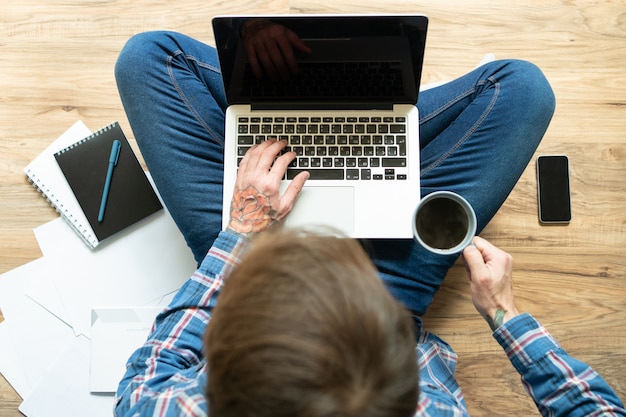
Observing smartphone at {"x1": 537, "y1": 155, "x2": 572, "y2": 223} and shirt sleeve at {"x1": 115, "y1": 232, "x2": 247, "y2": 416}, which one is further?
smartphone at {"x1": 537, "y1": 155, "x2": 572, "y2": 223}

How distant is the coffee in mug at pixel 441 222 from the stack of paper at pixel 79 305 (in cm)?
53

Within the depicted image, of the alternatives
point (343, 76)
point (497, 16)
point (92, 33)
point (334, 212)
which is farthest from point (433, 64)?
point (92, 33)

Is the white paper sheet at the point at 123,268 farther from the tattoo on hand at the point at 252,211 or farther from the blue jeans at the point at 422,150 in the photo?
the tattoo on hand at the point at 252,211

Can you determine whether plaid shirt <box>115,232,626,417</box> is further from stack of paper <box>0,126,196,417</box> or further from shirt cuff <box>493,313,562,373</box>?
stack of paper <box>0,126,196,417</box>

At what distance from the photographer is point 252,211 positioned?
928mm

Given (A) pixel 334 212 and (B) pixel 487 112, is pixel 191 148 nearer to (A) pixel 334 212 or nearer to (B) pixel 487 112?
(A) pixel 334 212

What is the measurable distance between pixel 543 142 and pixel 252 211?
2.25 feet

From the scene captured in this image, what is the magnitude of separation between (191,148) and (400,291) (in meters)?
0.46

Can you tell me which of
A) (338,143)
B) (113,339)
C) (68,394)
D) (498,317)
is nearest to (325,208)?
(338,143)

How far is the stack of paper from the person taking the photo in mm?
1149

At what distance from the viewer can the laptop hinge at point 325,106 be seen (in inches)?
38.2

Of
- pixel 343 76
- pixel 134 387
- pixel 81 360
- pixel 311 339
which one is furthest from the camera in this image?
pixel 81 360

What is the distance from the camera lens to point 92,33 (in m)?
1.24

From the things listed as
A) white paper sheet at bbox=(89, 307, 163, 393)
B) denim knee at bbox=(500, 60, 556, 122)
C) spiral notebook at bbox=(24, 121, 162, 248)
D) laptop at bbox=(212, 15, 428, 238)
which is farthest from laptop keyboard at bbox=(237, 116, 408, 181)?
white paper sheet at bbox=(89, 307, 163, 393)
